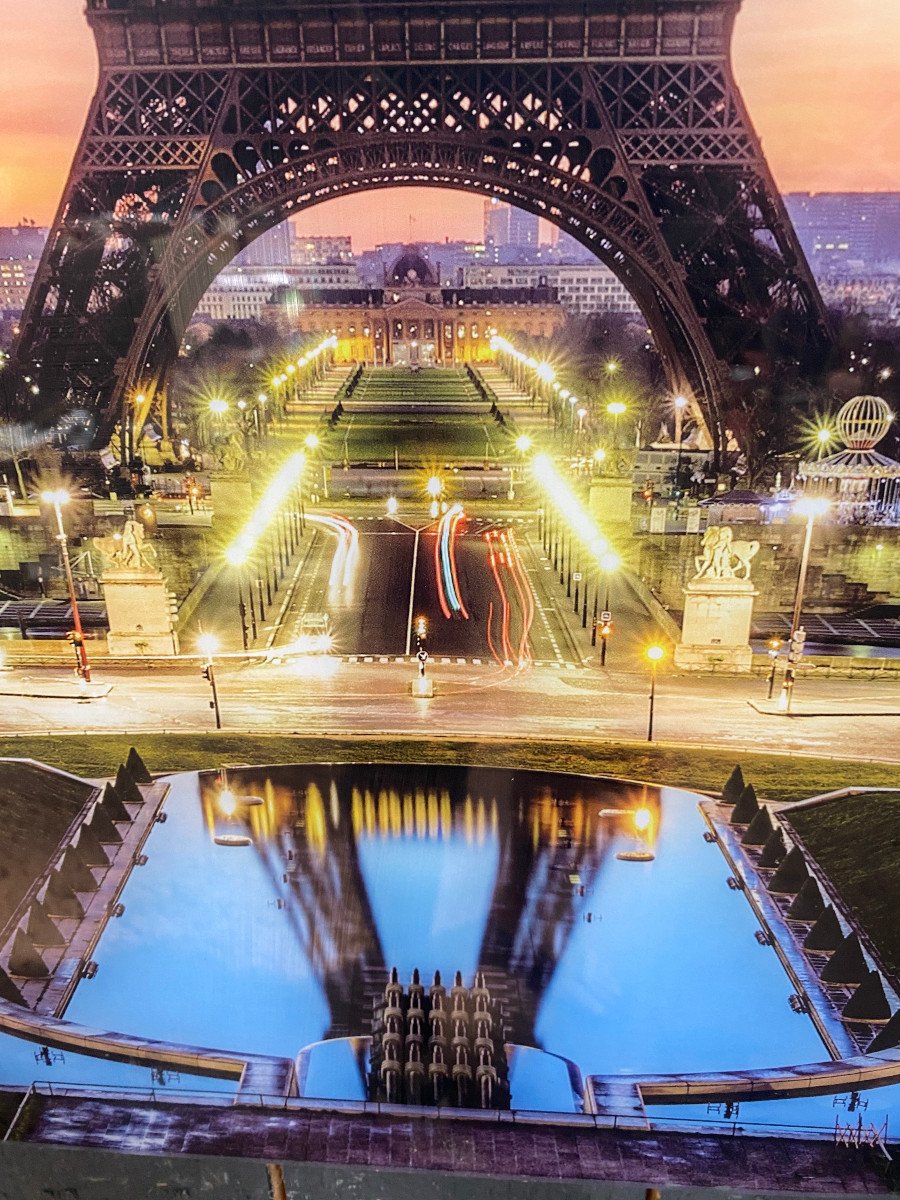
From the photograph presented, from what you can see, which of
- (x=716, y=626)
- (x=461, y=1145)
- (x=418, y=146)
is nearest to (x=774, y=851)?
(x=461, y=1145)

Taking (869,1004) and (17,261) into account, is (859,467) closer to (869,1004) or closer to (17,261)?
(869,1004)

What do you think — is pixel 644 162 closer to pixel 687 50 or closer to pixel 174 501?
pixel 687 50

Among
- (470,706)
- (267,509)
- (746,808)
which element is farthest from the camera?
(267,509)

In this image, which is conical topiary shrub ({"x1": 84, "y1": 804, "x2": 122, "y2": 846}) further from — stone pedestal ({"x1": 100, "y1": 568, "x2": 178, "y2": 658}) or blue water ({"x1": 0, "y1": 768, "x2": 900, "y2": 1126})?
stone pedestal ({"x1": 100, "y1": 568, "x2": 178, "y2": 658})

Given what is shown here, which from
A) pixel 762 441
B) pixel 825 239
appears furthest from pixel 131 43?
pixel 825 239

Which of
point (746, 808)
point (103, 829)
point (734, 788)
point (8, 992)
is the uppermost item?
point (734, 788)

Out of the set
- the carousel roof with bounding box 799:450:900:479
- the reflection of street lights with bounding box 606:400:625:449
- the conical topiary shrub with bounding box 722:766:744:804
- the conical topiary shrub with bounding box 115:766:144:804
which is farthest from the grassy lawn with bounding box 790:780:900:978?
the reflection of street lights with bounding box 606:400:625:449
